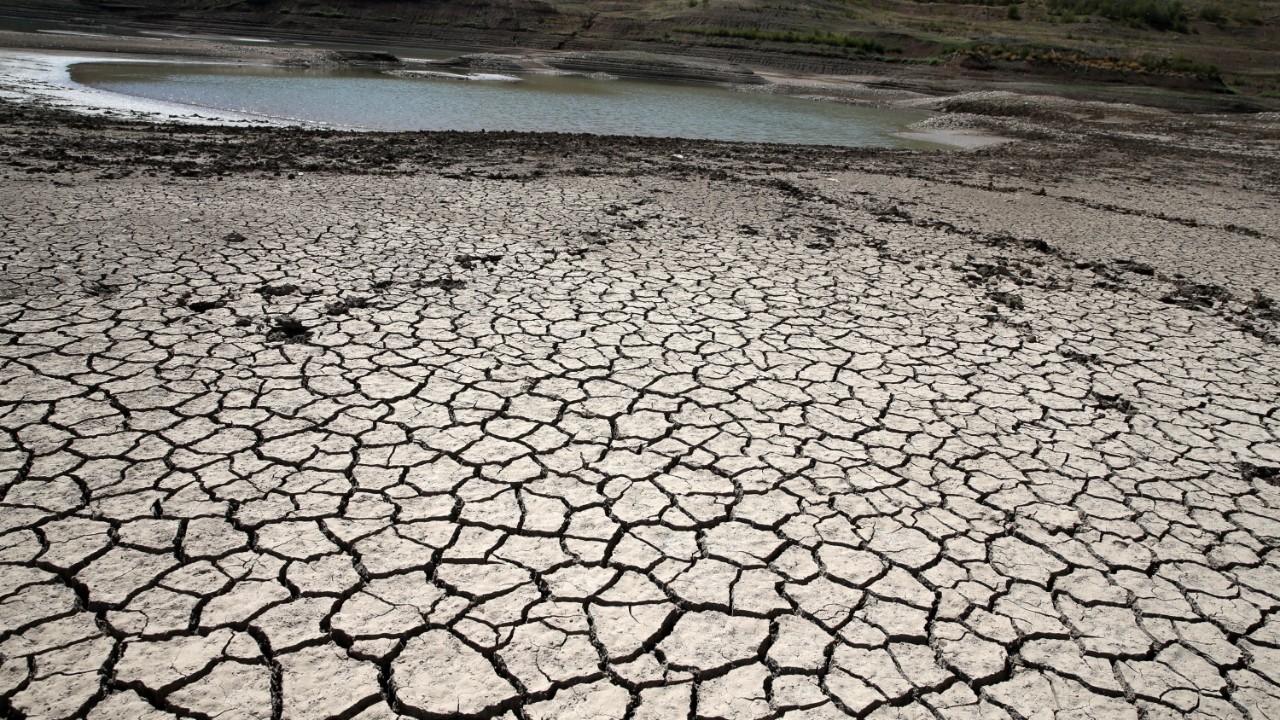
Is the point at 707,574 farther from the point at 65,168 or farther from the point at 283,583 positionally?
the point at 65,168

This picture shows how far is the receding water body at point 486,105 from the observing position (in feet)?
54.8

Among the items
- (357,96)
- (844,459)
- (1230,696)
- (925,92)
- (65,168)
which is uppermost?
(925,92)

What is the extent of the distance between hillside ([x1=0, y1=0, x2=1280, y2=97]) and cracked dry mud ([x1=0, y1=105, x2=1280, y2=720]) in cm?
3853

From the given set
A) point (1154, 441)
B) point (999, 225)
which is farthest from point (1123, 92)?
point (1154, 441)

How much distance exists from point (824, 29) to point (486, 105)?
34.8 meters

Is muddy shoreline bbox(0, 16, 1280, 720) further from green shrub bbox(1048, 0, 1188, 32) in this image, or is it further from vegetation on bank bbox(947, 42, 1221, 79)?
green shrub bbox(1048, 0, 1188, 32)

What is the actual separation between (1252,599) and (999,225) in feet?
22.0

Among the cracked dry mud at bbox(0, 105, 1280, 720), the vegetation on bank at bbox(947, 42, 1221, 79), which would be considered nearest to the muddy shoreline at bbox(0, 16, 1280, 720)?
the cracked dry mud at bbox(0, 105, 1280, 720)

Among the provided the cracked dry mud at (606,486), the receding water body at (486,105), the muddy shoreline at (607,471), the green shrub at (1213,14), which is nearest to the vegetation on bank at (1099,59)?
the receding water body at (486,105)

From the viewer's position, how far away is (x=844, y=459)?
3545mm

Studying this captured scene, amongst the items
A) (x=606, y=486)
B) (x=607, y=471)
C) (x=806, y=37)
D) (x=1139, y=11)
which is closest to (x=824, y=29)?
(x=806, y=37)

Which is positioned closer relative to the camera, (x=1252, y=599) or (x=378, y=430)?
(x=1252, y=599)

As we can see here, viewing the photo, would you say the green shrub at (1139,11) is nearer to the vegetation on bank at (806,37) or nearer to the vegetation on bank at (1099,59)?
the vegetation on bank at (1099,59)

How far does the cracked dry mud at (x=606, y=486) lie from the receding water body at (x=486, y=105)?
36.5 feet
